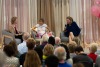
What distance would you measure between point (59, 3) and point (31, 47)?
229 inches

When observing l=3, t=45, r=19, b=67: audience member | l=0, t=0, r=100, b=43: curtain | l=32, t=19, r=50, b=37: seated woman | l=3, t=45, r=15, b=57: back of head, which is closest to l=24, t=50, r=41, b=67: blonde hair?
l=3, t=45, r=19, b=67: audience member

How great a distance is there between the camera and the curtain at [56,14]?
1133 centimetres

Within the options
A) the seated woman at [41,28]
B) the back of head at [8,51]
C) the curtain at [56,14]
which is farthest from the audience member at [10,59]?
the curtain at [56,14]

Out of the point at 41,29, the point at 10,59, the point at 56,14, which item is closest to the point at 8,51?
the point at 10,59

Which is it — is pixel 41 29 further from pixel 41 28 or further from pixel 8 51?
pixel 8 51

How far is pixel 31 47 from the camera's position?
19.1 ft

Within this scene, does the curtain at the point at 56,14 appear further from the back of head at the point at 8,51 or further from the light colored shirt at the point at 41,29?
the back of head at the point at 8,51

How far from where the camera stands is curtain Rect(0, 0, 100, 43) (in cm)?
1133

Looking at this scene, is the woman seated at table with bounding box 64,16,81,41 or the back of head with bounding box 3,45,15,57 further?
the woman seated at table with bounding box 64,16,81,41

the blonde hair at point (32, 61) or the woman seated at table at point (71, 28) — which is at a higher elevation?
the woman seated at table at point (71, 28)

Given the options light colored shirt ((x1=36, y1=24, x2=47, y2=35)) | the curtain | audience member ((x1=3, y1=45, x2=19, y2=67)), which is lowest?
audience member ((x1=3, y1=45, x2=19, y2=67))

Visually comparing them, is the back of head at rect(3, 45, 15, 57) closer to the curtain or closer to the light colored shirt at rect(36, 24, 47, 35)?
the light colored shirt at rect(36, 24, 47, 35)

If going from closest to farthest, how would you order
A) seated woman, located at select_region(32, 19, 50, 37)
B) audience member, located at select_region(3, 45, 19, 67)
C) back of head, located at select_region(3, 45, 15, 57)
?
audience member, located at select_region(3, 45, 19, 67) < back of head, located at select_region(3, 45, 15, 57) < seated woman, located at select_region(32, 19, 50, 37)

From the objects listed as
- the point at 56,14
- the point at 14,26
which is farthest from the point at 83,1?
the point at 14,26
